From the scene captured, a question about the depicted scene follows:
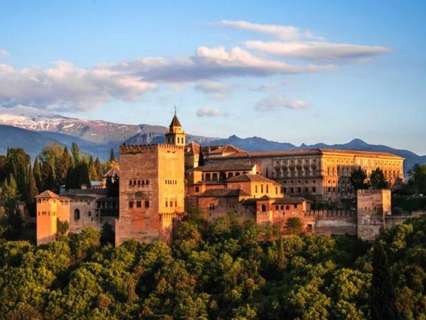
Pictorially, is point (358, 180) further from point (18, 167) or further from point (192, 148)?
point (18, 167)

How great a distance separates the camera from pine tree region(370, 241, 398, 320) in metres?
41.9

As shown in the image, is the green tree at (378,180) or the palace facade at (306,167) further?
the palace facade at (306,167)

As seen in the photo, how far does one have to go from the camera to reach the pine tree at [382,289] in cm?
4188

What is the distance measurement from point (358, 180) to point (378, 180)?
1.34m

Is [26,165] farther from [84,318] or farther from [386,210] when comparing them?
[386,210]

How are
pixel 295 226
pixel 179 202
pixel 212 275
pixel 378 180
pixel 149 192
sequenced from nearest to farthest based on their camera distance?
pixel 212 275
pixel 295 226
pixel 149 192
pixel 179 202
pixel 378 180

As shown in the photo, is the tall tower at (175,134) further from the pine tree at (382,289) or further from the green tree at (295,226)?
the pine tree at (382,289)

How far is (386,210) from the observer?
57562 millimetres

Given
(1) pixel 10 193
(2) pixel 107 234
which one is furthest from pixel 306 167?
(1) pixel 10 193

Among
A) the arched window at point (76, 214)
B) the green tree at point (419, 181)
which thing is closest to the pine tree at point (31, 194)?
the arched window at point (76, 214)

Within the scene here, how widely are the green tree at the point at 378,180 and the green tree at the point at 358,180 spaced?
53 cm

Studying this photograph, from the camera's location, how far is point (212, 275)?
5656cm

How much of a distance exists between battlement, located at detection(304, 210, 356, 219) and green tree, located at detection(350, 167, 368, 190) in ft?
35.1

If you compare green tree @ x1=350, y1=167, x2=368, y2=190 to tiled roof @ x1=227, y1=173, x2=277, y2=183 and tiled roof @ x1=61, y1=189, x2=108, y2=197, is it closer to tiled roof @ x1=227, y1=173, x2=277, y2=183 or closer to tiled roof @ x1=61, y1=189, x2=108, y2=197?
tiled roof @ x1=227, y1=173, x2=277, y2=183
